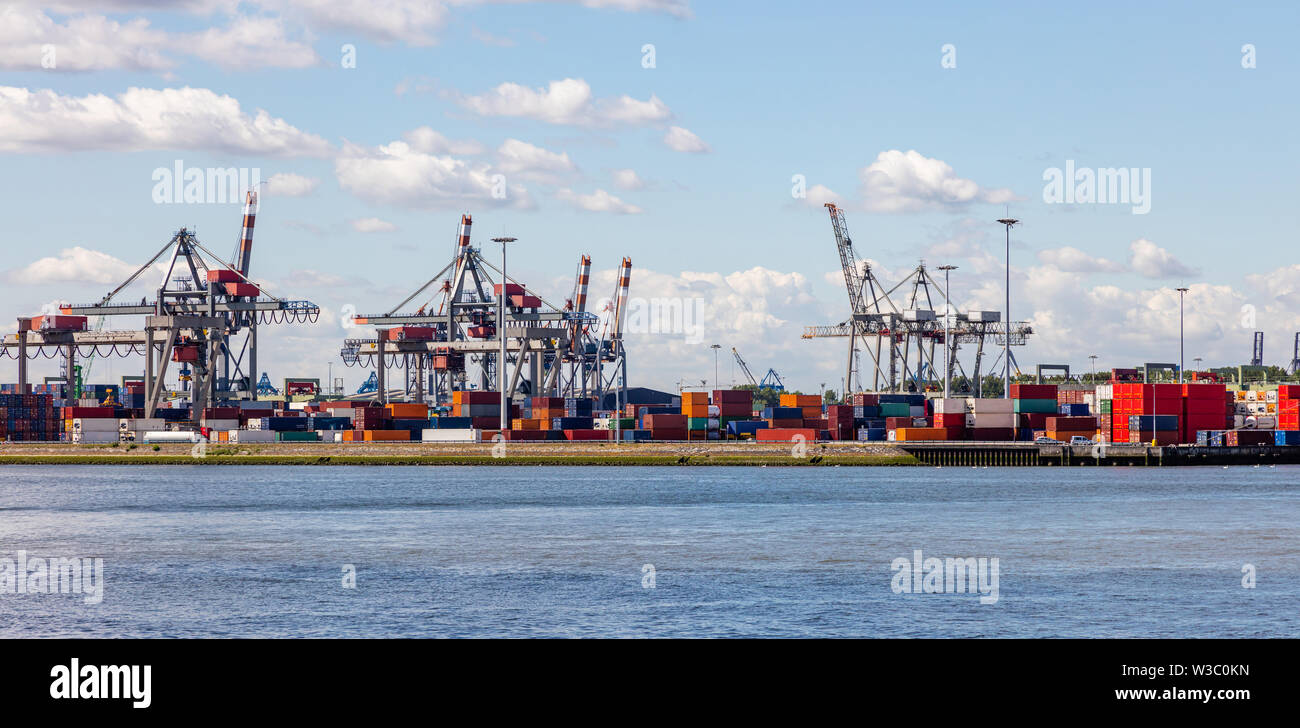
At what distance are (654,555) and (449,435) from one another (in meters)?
74.3

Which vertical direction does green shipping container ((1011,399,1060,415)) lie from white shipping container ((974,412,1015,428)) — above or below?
above

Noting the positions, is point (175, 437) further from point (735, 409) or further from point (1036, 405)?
point (1036, 405)

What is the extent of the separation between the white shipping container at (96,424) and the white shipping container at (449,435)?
32.9 meters

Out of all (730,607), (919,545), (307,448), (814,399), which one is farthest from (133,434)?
(730,607)

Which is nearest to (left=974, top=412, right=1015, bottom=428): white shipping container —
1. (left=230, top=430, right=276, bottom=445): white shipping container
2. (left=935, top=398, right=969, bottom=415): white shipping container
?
(left=935, top=398, right=969, bottom=415): white shipping container

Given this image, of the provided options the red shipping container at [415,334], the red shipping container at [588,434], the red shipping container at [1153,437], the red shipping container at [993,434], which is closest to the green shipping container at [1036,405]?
the red shipping container at [993,434]

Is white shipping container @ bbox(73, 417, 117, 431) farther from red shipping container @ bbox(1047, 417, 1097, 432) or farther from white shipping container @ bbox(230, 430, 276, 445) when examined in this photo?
red shipping container @ bbox(1047, 417, 1097, 432)

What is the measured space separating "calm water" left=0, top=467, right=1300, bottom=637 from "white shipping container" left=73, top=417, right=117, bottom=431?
40.8m

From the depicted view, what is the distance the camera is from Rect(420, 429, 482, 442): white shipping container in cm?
11369

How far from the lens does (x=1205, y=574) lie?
3794 centimetres
